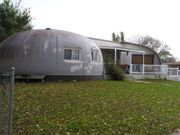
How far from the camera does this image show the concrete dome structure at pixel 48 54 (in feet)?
75.8

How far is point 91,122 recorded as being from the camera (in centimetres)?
871

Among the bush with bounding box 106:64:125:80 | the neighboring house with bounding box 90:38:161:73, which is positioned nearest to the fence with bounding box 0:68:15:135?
the bush with bounding box 106:64:125:80

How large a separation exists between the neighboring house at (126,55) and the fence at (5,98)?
2412cm

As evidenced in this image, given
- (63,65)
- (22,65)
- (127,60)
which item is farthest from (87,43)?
(127,60)

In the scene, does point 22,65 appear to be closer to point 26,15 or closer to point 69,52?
point 69,52

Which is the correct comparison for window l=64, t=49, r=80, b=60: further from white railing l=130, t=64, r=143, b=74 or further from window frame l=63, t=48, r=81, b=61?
white railing l=130, t=64, r=143, b=74

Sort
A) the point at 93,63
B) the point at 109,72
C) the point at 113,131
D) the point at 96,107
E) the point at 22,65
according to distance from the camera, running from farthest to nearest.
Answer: the point at 109,72
the point at 93,63
the point at 22,65
the point at 96,107
the point at 113,131

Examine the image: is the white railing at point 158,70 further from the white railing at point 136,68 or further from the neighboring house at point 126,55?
the white railing at point 136,68

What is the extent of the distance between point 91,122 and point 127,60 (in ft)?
97.7

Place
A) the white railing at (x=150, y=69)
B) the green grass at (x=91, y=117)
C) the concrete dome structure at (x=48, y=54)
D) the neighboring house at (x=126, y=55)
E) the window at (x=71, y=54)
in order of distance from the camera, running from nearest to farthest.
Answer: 1. the green grass at (x=91, y=117)
2. the concrete dome structure at (x=48, y=54)
3. the window at (x=71, y=54)
4. the white railing at (x=150, y=69)
5. the neighboring house at (x=126, y=55)

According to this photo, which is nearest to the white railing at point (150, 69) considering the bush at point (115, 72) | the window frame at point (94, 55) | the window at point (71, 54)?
the bush at point (115, 72)

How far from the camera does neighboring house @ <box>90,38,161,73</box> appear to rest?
3315cm

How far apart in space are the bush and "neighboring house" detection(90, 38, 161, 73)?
2445 mm

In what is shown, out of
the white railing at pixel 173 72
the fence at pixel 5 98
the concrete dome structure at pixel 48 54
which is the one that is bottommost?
the fence at pixel 5 98
